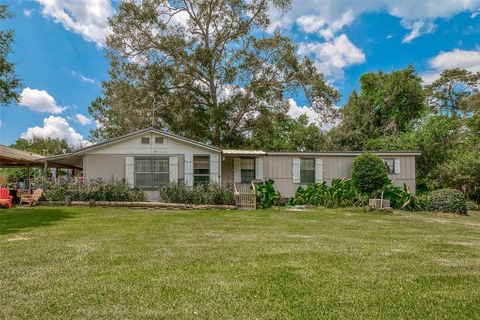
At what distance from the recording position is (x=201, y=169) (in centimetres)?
1558

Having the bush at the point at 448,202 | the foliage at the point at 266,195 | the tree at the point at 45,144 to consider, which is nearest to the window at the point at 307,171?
the foliage at the point at 266,195

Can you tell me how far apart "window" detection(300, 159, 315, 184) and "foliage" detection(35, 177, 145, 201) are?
23.7 ft

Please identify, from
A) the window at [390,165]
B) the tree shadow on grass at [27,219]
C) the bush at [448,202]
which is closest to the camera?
the tree shadow on grass at [27,219]

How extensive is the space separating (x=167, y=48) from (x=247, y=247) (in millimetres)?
18406

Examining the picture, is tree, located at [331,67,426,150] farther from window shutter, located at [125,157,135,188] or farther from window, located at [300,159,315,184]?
window shutter, located at [125,157,135,188]

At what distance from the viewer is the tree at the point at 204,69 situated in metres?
22.0

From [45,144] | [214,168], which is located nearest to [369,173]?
[214,168]

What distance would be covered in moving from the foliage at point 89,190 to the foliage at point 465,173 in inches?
581

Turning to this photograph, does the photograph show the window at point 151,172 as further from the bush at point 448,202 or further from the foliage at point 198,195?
the bush at point 448,202

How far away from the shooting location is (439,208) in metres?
13.9

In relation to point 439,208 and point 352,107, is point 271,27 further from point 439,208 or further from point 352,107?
point 439,208

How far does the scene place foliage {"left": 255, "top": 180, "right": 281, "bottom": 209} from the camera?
14590mm

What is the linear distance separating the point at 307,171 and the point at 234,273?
12272 mm

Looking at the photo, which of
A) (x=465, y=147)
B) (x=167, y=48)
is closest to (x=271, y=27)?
(x=167, y=48)
